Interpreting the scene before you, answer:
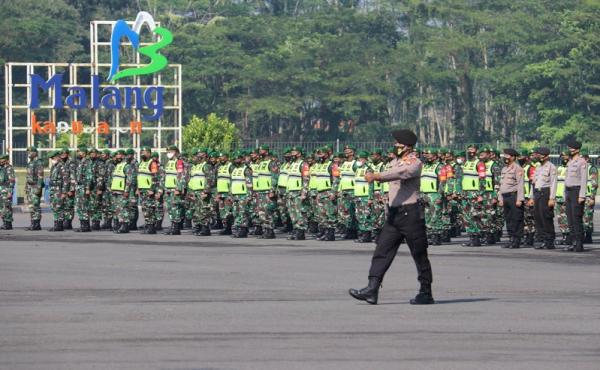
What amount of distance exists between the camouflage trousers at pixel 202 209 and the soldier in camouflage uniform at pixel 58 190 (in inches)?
123

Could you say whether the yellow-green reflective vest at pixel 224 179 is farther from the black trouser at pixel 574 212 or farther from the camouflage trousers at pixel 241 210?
the black trouser at pixel 574 212

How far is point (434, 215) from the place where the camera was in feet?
83.9

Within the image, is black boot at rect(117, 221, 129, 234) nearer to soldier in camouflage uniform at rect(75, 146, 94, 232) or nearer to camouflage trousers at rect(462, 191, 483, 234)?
soldier in camouflage uniform at rect(75, 146, 94, 232)

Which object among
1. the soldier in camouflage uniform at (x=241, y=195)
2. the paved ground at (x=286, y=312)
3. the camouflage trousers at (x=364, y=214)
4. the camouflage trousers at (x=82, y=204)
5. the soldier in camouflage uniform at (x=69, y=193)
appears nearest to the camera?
the paved ground at (x=286, y=312)

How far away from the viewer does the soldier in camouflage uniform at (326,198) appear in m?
27.0

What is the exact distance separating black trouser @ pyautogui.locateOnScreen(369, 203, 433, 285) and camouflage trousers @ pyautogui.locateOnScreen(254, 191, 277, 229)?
12284 mm

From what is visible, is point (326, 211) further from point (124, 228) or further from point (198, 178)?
point (124, 228)

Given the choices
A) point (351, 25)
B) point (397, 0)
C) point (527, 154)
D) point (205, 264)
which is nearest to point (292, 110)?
point (351, 25)

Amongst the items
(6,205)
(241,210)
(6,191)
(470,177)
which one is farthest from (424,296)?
(6,191)

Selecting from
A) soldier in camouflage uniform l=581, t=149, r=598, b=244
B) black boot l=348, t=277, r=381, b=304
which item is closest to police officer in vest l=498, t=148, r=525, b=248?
soldier in camouflage uniform l=581, t=149, r=598, b=244

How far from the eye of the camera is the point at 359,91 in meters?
80.8

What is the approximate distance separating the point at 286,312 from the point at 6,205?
17261 mm

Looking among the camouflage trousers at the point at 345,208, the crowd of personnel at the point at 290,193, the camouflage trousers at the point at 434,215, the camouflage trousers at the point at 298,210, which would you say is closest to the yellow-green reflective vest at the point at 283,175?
the crowd of personnel at the point at 290,193

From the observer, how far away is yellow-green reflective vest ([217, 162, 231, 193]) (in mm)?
28688
